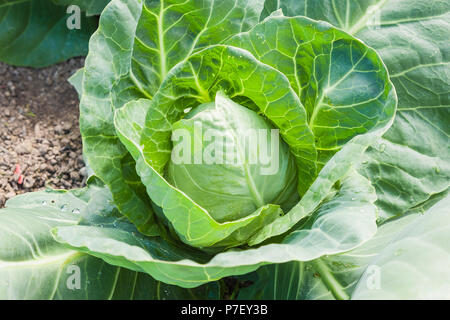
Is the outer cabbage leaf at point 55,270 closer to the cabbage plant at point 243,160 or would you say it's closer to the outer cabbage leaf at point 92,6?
the cabbage plant at point 243,160

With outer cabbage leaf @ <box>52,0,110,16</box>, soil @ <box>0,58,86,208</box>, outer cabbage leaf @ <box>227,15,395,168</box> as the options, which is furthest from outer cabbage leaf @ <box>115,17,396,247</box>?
outer cabbage leaf @ <box>52,0,110,16</box>

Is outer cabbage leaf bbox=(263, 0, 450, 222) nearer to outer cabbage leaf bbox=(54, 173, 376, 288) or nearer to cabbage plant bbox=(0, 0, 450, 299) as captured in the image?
cabbage plant bbox=(0, 0, 450, 299)

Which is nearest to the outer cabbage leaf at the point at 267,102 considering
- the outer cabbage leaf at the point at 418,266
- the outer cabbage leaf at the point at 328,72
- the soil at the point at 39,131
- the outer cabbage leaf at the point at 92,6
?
the outer cabbage leaf at the point at 328,72

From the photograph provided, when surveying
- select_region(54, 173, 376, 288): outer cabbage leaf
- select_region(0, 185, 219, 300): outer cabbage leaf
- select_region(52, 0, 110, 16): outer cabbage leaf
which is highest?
select_region(52, 0, 110, 16): outer cabbage leaf
